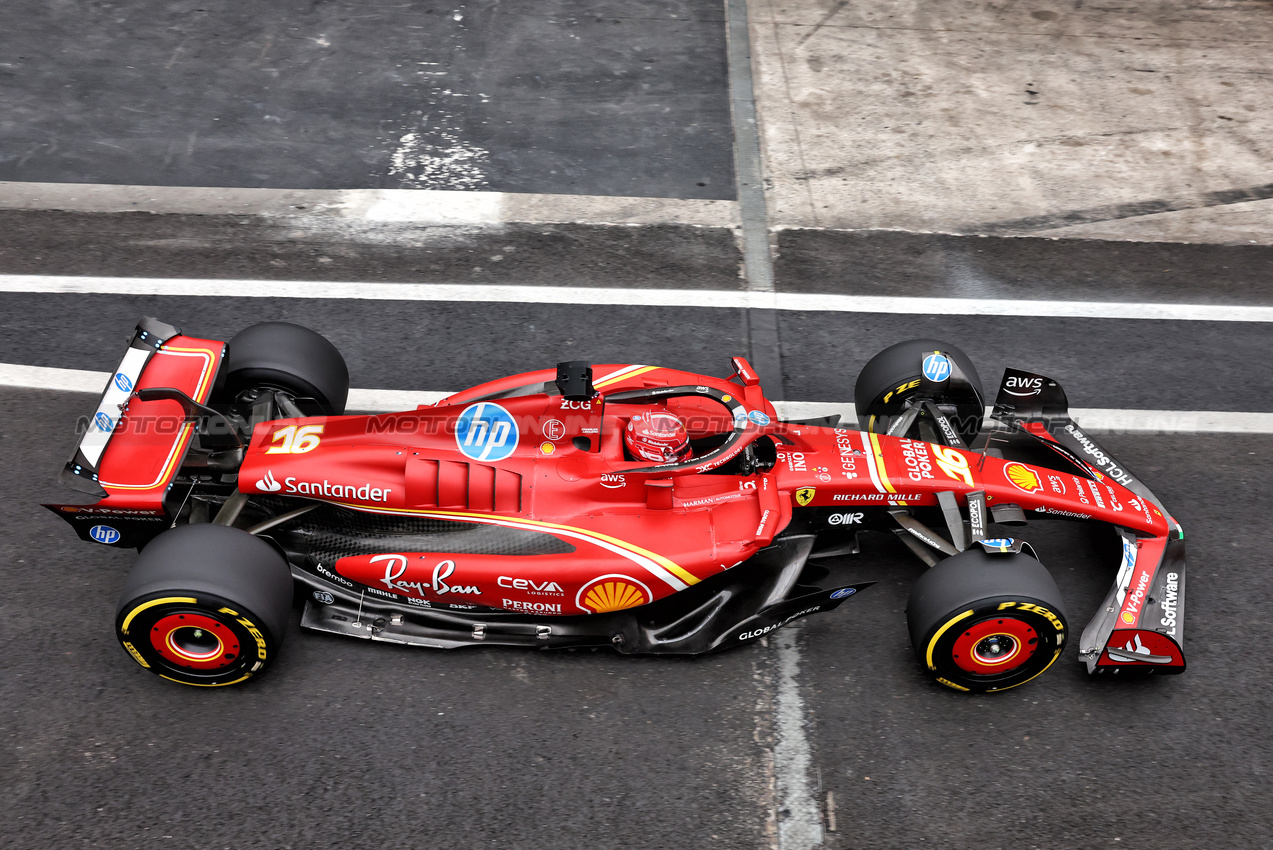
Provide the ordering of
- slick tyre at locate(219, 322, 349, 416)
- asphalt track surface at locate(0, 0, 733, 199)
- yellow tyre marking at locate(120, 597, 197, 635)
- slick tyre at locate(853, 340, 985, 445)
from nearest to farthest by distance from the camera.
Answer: yellow tyre marking at locate(120, 597, 197, 635) → slick tyre at locate(219, 322, 349, 416) → slick tyre at locate(853, 340, 985, 445) → asphalt track surface at locate(0, 0, 733, 199)

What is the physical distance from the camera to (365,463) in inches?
192

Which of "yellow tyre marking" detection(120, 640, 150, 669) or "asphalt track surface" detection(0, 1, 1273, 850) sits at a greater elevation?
"yellow tyre marking" detection(120, 640, 150, 669)

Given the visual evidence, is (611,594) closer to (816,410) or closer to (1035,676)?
(1035,676)

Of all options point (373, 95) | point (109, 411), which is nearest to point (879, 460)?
point (109, 411)

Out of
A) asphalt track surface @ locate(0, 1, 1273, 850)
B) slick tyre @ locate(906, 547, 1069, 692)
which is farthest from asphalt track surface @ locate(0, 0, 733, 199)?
slick tyre @ locate(906, 547, 1069, 692)

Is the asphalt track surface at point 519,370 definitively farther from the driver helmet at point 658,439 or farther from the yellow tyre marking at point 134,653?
the driver helmet at point 658,439

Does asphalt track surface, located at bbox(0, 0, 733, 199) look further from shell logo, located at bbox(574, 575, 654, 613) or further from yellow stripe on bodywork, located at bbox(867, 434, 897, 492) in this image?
shell logo, located at bbox(574, 575, 654, 613)

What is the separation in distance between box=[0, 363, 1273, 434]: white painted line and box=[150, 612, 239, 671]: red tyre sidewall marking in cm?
210

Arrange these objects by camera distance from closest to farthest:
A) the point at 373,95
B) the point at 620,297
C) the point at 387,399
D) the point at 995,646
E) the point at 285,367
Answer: the point at 995,646 → the point at 285,367 → the point at 387,399 → the point at 620,297 → the point at 373,95

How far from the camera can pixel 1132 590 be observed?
4871mm

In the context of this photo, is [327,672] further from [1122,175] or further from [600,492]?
[1122,175]

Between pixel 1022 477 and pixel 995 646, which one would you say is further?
pixel 1022 477

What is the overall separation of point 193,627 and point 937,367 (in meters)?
3.95

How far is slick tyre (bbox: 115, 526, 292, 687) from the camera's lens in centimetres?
434
